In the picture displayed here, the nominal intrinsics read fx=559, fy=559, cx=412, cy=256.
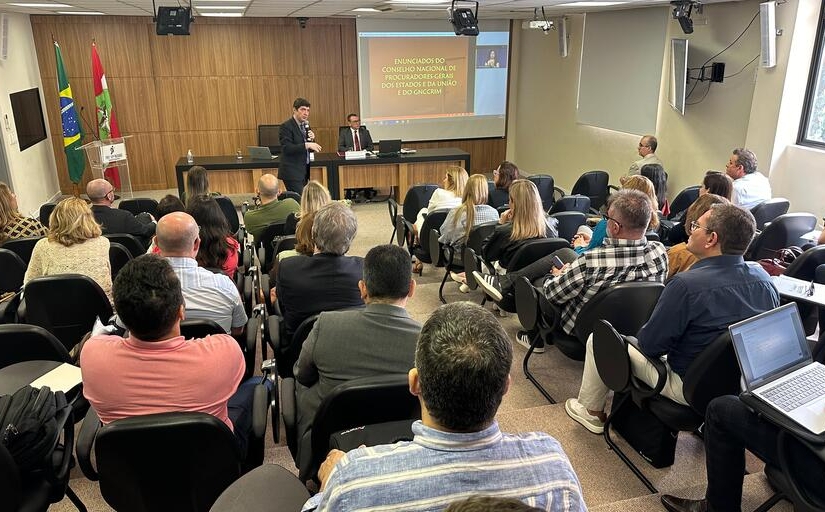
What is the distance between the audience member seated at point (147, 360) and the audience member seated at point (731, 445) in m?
1.85

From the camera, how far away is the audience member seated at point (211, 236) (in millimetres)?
3521

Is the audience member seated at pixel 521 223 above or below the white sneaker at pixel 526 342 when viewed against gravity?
above

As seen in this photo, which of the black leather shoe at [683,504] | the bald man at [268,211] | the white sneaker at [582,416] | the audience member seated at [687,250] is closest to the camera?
the black leather shoe at [683,504]

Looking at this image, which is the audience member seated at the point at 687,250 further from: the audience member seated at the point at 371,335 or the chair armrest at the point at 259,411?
the chair armrest at the point at 259,411

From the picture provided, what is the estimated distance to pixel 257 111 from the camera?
31.8 ft

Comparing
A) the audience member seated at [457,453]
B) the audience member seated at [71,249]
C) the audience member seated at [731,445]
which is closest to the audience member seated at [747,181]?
the audience member seated at [731,445]

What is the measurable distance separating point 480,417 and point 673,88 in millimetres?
6870

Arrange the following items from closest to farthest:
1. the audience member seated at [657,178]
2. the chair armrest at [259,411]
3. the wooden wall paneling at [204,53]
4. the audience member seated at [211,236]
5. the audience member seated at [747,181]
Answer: the chair armrest at [259,411] < the audience member seated at [211,236] < the audience member seated at [747,181] < the audience member seated at [657,178] < the wooden wall paneling at [204,53]

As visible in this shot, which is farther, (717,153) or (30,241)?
(717,153)

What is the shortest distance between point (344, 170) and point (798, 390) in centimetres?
704

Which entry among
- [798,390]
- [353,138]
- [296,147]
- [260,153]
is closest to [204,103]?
[260,153]

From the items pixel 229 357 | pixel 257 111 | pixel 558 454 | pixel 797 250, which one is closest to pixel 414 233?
pixel 797 250

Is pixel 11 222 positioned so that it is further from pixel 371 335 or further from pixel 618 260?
pixel 618 260

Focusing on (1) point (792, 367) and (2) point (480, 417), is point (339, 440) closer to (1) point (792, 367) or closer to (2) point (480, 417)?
(2) point (480, 417)
